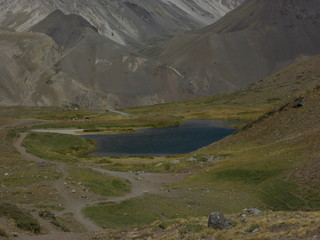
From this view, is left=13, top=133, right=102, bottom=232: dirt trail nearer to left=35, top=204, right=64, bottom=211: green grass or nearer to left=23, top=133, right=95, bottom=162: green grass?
left=35, top=204, right=64, bottom=211: green grass

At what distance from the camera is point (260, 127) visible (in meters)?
92.6

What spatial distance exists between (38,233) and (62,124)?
530 feet

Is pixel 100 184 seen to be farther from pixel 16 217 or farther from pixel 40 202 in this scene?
pixel 16 217

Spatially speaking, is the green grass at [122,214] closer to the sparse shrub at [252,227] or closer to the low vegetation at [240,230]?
the low vegetation at [240,230]

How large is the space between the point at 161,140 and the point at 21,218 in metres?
115

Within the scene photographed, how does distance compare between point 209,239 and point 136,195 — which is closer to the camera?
point 209,239

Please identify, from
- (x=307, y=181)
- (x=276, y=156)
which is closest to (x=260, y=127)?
(x=276, y=156)

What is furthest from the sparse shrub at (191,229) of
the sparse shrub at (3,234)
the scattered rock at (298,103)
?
the scattered rock at (298,103)

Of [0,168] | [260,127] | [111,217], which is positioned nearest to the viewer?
[111,217]

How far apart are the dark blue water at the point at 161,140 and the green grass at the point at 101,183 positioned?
57817 millimetres

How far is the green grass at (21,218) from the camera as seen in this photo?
33.8 metres

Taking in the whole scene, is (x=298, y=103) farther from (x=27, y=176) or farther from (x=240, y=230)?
(x=240, y=230)

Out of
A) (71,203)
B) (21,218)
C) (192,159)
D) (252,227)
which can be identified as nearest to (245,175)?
(192,159)

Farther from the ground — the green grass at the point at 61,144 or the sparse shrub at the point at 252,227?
the sparse shrub at the point at 252,227
